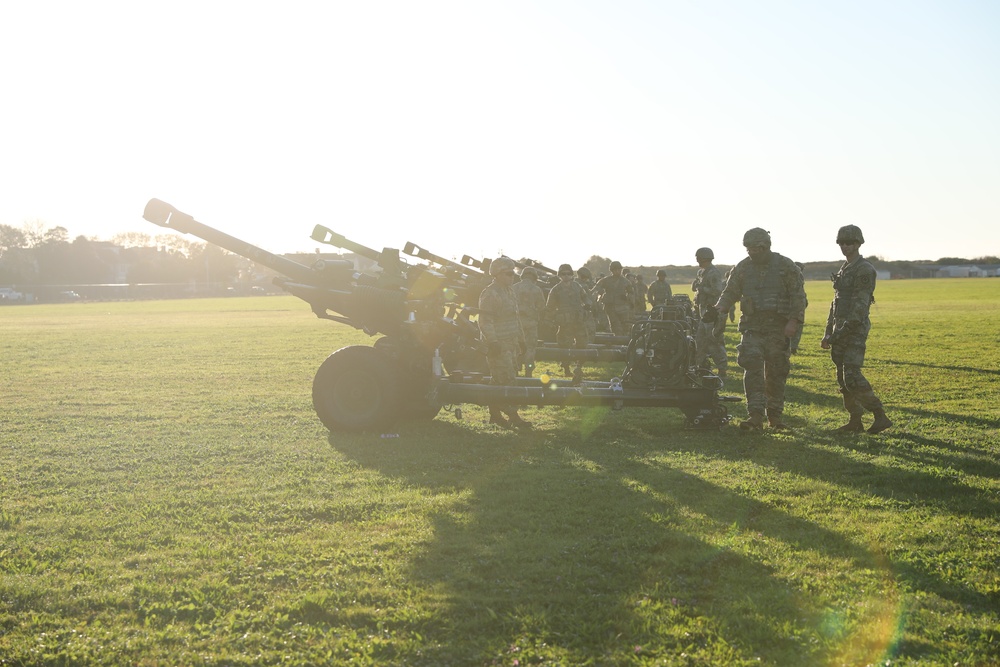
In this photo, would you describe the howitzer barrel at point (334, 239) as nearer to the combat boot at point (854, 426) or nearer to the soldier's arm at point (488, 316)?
the soldier's arm at point (488, 316)

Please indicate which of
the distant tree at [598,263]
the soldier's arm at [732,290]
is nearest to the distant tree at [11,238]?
the distant tree at [598,263]

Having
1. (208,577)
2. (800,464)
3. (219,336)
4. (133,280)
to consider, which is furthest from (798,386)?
(133,280)

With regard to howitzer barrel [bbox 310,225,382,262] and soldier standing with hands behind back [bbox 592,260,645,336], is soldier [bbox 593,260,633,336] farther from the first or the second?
howitzer barrel [bbox 310,225,382,262]

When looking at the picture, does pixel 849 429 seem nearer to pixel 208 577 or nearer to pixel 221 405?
pixel 208 577

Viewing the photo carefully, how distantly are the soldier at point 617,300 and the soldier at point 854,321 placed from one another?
973cm

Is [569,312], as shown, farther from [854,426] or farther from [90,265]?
[90,265]

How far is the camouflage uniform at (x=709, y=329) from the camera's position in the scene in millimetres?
15305

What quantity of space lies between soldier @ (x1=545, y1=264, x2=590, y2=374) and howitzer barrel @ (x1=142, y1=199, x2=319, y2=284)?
587 centimetres

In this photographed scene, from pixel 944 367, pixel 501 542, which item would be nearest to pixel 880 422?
pixel 501 542

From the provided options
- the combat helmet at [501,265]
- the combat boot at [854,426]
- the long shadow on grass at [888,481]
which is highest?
the combat helmet at [501,265]

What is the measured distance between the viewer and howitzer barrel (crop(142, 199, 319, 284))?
40.0ft

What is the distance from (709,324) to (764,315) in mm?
4442

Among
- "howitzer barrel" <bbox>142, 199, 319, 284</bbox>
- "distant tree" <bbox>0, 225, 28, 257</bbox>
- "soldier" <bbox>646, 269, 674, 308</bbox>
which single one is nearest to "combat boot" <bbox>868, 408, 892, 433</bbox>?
"howitzer barrel" <bbox>142, 199, 319, 284</bbox>

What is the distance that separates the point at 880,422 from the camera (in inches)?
422
